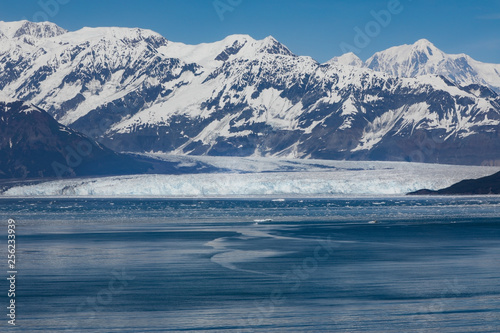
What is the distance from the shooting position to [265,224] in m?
59.9

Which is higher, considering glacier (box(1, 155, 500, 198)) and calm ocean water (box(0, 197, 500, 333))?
glacier (box(1, 155, 500, 198))

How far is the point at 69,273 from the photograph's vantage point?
97.8 ft

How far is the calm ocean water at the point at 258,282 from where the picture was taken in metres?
21.1

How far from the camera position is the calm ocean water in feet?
69.3

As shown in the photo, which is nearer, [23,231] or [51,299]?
[51,299]

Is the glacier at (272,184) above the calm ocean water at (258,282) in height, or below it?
above

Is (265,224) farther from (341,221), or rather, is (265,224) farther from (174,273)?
(174,273)

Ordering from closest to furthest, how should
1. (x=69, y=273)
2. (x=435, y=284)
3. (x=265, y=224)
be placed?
(x=435, y=284) → (x=69, y=273) → (x=265, y=224)

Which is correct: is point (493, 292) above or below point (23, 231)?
below

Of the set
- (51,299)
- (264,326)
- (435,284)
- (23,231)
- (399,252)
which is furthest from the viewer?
(23,231)

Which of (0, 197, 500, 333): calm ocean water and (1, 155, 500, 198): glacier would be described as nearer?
(0, 197, 500, 333): calm ocean water

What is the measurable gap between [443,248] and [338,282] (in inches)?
495

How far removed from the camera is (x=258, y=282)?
27656 mm

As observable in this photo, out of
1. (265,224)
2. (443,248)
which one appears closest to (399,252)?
(443,248)
